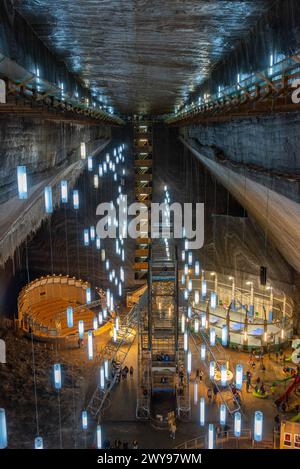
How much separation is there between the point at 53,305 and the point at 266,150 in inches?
558

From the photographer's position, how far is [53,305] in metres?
19.5

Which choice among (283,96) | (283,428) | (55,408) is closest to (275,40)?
(283,96)

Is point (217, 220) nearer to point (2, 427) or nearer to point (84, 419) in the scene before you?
point (84, 419)

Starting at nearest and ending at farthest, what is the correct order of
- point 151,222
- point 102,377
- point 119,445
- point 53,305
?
point 119,445, point 102,377, point 53,305, point 151,222

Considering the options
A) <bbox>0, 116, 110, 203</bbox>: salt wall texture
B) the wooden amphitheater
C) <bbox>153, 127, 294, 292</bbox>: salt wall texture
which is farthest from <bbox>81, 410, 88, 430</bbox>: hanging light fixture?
<bbox>153, 127, 294, 292</bbox>: salt wall texture

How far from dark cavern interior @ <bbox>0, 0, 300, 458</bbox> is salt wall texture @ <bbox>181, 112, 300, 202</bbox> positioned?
0.13 feet

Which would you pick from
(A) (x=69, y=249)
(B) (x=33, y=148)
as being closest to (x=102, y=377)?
(B) (x=33, y=148)

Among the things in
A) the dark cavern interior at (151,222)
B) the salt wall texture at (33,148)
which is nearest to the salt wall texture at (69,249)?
the dark cavern interior at (151,222)

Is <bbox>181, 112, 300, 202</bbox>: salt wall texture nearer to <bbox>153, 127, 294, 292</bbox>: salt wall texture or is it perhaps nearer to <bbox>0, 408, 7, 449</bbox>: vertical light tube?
<bbox>153, 127, 294, 292</bbox>: salt wall texture

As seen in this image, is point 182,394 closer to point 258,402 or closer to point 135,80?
point 258,402

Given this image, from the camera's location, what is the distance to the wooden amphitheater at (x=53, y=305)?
17.1 meters

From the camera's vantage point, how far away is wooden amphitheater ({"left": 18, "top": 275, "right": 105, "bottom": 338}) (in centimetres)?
1708
